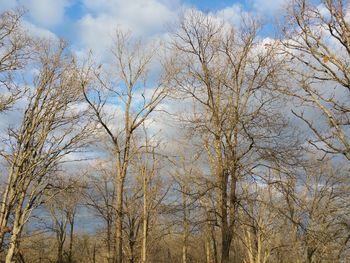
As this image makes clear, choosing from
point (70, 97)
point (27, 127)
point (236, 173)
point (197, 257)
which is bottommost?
point (197, 257)

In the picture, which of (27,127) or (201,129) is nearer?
(201,129)

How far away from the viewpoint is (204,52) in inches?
586

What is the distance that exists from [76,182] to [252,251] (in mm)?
19433

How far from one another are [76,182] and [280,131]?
351 inches

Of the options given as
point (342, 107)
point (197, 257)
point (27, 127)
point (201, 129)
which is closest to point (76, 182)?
point (27, 127)

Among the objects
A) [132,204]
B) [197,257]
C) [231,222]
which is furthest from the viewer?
[197,257]

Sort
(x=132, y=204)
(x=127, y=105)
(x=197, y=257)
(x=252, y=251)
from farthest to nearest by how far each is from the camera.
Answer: (x=197, y=257) → (x=252, y=251) → (x=132, y=204) → (x=127, y=105)

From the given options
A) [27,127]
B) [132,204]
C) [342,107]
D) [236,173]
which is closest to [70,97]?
[27,127]

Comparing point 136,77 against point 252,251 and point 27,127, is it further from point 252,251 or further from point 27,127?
point 252,251

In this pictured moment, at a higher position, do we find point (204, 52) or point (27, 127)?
point (204, 52)

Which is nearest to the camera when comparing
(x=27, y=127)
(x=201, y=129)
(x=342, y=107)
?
(x=342, y=107)

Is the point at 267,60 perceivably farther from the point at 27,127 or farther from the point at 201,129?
the point at 27,127

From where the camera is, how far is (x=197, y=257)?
181ft

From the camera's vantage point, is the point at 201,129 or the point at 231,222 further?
the point at 201,129
